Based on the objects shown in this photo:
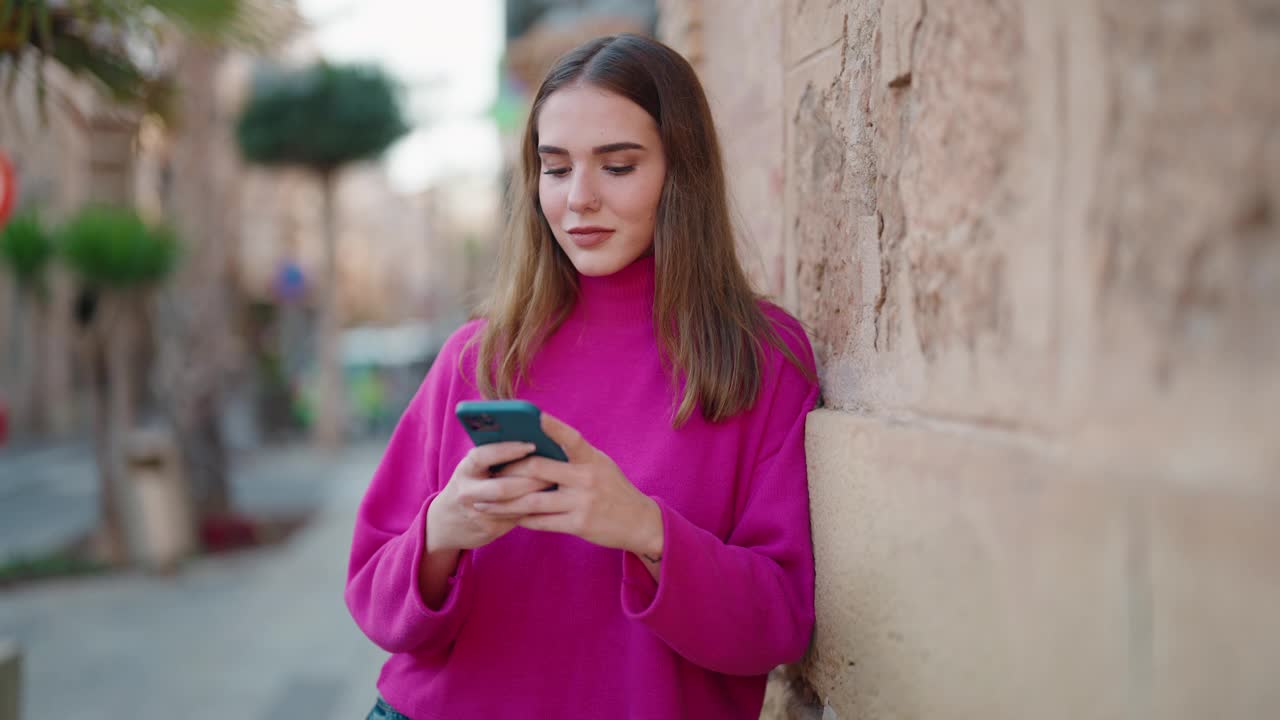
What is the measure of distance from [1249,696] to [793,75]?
131 cm

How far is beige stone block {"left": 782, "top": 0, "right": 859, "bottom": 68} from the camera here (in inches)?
60.8

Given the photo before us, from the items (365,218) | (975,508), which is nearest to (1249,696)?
(975,508)

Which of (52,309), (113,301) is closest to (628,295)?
(113,301)

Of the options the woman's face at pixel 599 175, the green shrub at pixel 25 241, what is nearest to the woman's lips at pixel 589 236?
the woman's face at pixel 599 175

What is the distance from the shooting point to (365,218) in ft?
111

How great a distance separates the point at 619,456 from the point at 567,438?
35 centimetres

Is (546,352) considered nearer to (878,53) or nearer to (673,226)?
(673,226)

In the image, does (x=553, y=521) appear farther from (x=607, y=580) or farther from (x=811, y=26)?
(x=811, y=26)

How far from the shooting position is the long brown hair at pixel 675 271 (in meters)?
1.57

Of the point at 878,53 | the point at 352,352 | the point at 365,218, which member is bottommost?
the point at 352,352

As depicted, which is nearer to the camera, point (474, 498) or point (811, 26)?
point (474, 498)

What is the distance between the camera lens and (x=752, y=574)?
1.40m

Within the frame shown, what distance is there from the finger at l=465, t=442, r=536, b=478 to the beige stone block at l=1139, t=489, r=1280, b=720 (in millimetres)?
676

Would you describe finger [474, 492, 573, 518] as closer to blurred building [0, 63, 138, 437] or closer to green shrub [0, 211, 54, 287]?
green shrub [0, 211, 54, 287]
